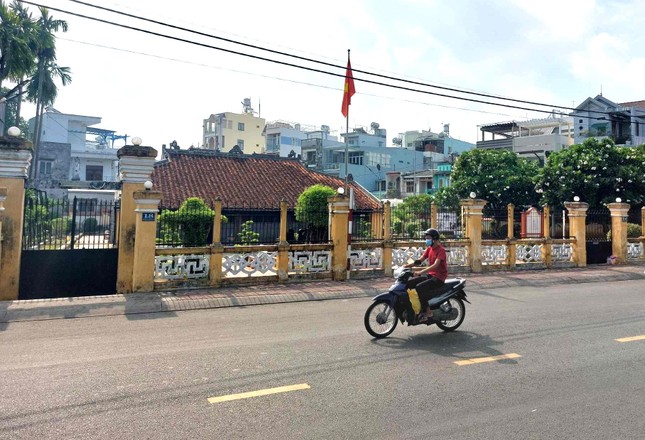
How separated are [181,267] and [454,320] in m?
6.14

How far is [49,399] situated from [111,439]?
1.18 metres

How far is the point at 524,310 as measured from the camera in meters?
8.93

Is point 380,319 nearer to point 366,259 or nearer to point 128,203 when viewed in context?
Result: point 128,203

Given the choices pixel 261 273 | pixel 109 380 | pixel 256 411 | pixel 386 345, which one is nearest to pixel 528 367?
pixel 386 345

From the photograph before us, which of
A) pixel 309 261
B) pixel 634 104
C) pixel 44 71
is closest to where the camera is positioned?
pixel 309 261

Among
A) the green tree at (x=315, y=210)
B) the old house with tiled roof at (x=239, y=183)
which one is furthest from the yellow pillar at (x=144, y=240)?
the old house with tiled roof at (x=239, y=183)

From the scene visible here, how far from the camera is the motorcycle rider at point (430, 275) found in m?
6.89

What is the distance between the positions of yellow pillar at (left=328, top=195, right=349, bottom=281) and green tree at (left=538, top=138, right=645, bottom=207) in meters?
15.3

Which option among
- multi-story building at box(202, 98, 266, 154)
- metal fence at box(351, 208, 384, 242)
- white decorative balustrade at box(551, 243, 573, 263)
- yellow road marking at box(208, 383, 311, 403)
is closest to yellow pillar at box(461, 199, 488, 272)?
metal fence at box(351, 208, 384, 242)

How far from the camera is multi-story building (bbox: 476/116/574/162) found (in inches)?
1522

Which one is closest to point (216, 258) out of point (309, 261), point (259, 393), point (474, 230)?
point (309, 261)

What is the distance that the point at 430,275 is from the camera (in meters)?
7.05

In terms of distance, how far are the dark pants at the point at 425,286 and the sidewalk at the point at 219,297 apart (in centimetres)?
385

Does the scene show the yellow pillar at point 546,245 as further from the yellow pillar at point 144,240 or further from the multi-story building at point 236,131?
the multi-story building at point 236,131
